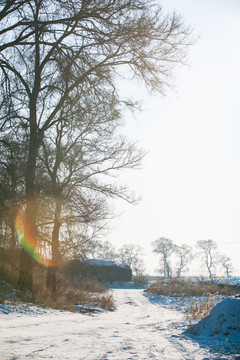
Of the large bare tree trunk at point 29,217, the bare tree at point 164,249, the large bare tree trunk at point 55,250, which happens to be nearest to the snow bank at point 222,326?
the large bare tree trunk at point 29,217

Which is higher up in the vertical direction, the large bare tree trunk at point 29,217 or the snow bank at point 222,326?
the large bare tree trunk at point 29,217

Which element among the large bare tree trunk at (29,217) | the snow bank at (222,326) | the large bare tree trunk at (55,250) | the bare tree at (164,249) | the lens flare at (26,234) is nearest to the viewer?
the snow bank at (222,326)

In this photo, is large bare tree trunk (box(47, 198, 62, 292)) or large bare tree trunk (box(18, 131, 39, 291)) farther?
large bare tree trunk (box(47, 198, 62, 292))

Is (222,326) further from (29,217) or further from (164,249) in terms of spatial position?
(164,249)

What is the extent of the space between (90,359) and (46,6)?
7210 millimetres

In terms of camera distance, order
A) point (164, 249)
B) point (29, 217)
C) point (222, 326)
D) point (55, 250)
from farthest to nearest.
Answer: point (164, 249)
point (55, 250)
point (29, 217)
point (222, 326)

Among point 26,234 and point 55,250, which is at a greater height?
point 26,234

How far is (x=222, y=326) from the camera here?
3.48m

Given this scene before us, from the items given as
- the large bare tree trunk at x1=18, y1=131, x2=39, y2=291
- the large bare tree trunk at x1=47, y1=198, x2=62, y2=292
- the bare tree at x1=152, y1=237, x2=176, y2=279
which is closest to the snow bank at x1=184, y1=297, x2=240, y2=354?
the large bare tree trunk at x1=18, y1=131, x2=39, y2=291

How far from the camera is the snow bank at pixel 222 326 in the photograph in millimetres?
3206

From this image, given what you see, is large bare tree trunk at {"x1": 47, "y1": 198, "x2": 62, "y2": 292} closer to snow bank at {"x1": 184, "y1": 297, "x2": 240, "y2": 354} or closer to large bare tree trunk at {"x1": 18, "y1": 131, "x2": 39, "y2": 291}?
large bare tree trunk at {"x1": 18, "y1": 131, "x2": 39, "y2": 291}

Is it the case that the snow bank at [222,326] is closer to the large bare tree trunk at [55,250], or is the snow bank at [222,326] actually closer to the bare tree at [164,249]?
the large bare tree trunk at [55,250]

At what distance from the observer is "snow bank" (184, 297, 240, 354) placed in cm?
321

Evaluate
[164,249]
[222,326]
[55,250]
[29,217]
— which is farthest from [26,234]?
[164,249]
